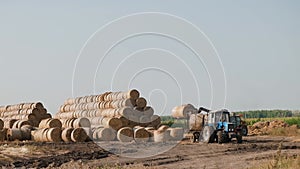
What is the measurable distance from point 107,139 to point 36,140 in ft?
13.8

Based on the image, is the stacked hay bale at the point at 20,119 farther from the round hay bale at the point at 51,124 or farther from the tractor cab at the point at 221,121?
the tractor cab at the point at 221,121

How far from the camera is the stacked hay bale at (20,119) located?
31.0m

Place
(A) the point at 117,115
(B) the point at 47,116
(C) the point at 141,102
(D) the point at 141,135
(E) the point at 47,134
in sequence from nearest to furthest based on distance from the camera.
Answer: (E) the point at 47,134, (D) the point at 141,135, (A) the point at 117,115, (C) the point at 141,102, (B) the point at 47,116

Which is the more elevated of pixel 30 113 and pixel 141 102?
pixel 141 102

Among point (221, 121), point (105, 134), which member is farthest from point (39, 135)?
point (221, 121)

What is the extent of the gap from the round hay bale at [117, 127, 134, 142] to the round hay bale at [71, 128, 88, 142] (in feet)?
6.35

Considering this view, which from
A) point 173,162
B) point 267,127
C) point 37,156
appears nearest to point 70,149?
point 37,156

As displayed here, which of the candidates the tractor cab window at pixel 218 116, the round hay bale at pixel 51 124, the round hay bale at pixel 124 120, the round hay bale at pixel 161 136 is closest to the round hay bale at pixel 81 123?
the round hay bale at pixel 51 124

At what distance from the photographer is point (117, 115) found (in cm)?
3284

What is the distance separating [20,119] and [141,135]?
13152 millimetres

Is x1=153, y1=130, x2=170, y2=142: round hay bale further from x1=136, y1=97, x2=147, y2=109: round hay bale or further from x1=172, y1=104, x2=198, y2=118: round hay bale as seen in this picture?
x1=172, y1=104, x2=198, y2=118: round hay bale

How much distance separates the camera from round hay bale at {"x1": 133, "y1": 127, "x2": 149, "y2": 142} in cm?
2954

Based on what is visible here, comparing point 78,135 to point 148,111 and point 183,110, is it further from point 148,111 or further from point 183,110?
point 183,110

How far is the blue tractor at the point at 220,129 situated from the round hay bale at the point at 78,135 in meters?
6.67
